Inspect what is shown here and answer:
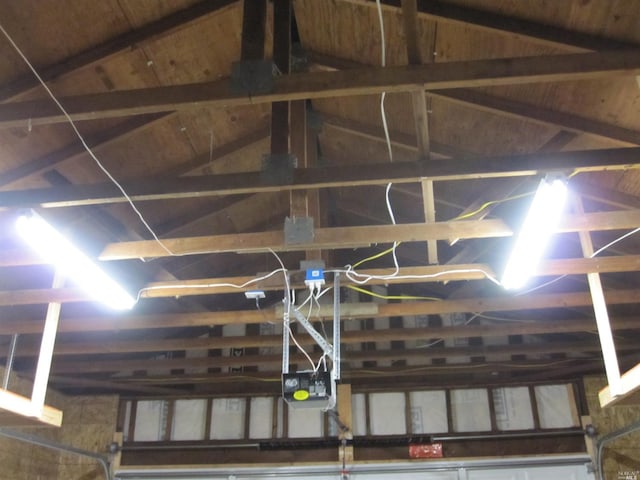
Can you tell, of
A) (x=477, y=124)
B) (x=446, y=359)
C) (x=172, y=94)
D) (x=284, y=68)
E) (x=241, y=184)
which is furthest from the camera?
(x=446, y=359)

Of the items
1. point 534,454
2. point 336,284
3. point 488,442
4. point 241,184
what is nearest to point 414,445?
point 488,442

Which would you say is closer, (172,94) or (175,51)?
(172,94)

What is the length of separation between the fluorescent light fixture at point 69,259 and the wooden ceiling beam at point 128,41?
3.03 ft

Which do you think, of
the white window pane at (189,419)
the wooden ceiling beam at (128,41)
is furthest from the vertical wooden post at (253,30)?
the white window pane at (189,419)

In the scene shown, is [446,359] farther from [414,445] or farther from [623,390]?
[623,390]

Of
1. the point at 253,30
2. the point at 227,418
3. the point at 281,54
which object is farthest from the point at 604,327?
the point at 227,418

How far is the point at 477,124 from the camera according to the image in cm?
406

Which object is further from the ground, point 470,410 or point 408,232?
point 408,232

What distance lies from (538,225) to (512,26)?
1107 mm

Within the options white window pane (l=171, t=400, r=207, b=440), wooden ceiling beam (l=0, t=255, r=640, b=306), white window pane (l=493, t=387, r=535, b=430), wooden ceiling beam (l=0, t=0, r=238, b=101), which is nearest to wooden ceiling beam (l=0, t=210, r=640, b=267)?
wooden ceiling beam (l=0, t=255, r=640, b=306)

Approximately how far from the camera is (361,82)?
2568 mm

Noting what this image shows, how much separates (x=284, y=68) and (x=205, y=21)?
2.06 feet

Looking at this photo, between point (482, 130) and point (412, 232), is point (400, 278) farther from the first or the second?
point (482, 130)

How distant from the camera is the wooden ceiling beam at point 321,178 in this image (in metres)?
2.84
